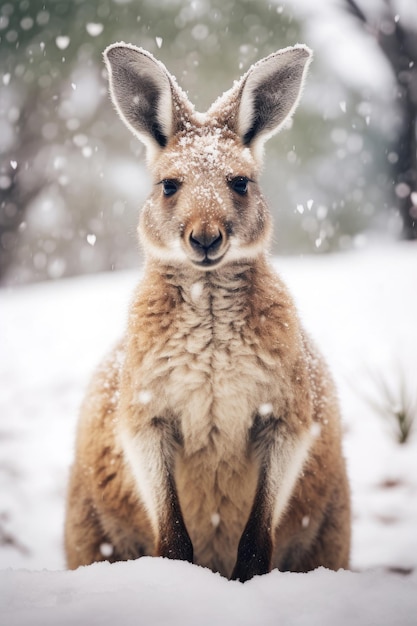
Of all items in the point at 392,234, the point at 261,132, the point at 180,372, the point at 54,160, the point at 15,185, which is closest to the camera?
the point at 180,372

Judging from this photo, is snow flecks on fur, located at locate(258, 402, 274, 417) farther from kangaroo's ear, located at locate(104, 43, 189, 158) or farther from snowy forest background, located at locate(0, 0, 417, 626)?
kangaroo's ear, located at locate(104, 43, 189, 158)

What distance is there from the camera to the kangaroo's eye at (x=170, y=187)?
85.6 inches

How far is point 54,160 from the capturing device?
6.84 metres

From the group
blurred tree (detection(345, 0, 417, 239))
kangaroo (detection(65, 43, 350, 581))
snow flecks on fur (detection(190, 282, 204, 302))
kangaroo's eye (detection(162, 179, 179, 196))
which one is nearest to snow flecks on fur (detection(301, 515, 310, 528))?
kangaroo (detection(65, 43, 350, 581))

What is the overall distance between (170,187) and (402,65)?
2.04 metres

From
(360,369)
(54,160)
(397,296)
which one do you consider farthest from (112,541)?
(54,160)

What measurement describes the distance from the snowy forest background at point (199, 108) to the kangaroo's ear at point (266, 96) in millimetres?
1172

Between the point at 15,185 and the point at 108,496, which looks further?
the point at 15,185

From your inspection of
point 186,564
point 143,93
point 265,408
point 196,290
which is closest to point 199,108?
point 143,93

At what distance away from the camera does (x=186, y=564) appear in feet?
6.11

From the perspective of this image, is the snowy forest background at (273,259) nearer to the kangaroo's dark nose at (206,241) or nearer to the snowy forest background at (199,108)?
the snowy forest background at (199,108)

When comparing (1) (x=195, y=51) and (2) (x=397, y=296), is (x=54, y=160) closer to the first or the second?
(1) (x=195, y=51)

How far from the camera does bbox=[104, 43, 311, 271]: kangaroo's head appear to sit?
6.80ft

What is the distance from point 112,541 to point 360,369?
83.2 inches
